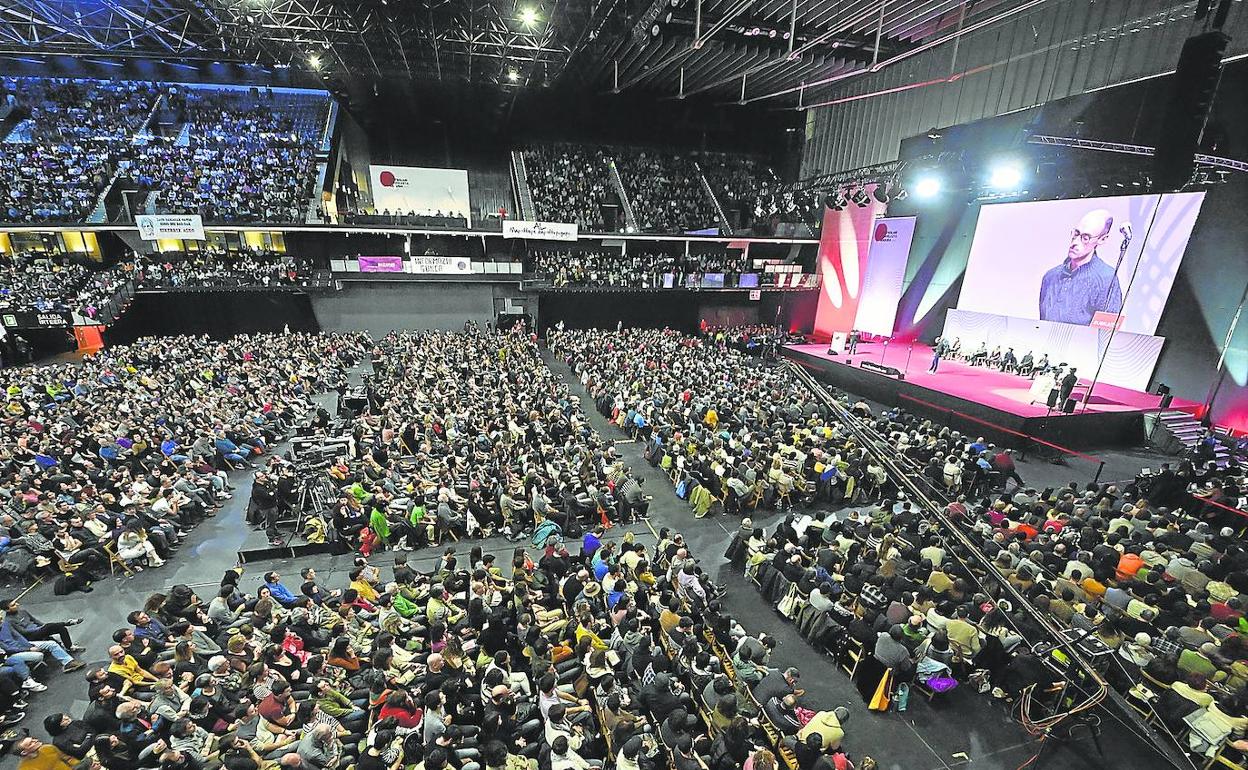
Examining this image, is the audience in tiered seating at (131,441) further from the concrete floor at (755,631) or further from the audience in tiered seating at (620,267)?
the audience in tiered seating at (620,267)

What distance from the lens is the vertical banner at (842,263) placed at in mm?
25719

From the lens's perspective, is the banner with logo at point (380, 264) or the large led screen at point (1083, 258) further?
the banner with logo at point (380, 264)

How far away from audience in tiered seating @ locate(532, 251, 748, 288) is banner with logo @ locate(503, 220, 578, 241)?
2.15m

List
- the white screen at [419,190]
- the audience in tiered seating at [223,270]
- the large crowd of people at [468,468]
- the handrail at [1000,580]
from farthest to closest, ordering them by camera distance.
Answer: the white screen at [419,190], the audience in tiered seating at [223,270], the large crowd of people at [468,468], the handrail at [1000,580]

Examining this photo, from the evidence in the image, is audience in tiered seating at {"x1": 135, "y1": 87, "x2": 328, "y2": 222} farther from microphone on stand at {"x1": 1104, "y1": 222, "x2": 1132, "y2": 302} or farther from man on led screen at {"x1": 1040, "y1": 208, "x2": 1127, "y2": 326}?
microphone on stand at {"x1": 1104, "y1": 222, "x2": 1132, "y2": 302}

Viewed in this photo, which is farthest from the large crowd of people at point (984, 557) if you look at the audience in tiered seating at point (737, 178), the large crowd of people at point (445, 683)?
the audience in tiered seating at point (737, 178)

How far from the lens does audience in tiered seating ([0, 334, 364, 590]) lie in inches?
321

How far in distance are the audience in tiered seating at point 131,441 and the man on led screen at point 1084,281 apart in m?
23.1

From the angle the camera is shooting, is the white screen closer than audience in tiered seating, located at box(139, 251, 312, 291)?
No

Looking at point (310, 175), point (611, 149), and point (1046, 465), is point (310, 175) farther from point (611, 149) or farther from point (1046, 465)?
point (1046, 465)

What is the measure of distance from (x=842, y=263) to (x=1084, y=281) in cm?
1151

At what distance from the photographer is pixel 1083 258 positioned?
1645cm

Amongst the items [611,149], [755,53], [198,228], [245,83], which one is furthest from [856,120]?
[245,83]

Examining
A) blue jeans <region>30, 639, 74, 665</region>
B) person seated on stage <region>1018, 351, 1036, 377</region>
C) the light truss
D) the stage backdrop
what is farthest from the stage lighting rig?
blue jeans <region>30, 639, 74, 665</region>
